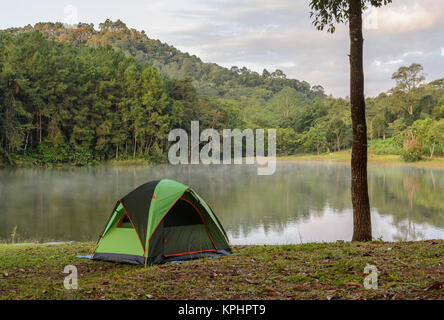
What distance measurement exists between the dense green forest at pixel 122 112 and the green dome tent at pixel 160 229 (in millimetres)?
32282

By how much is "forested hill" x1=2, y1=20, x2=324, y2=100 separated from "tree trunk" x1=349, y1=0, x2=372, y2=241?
94228 millimetres

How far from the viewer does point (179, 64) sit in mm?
121625

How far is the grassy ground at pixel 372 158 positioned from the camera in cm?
4156

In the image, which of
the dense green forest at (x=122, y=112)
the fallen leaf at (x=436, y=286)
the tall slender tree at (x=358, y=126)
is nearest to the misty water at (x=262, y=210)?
the tall slender tree at (x=358, y=126)

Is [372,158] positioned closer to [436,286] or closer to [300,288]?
[300,288]

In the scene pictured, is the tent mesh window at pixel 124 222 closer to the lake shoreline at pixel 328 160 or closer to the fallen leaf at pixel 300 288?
the fallen leaf at pixel 300 288

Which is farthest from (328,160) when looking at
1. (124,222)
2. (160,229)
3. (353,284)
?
(353,284)

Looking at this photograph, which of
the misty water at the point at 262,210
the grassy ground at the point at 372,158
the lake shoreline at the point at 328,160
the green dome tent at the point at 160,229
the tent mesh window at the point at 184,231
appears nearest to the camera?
the green dome tent at the point at 160,229

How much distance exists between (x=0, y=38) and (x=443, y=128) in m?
43.3

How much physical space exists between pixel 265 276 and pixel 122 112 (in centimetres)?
4414

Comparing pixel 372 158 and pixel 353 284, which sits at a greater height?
pixel 372 158

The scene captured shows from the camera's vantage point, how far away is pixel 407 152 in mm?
44781

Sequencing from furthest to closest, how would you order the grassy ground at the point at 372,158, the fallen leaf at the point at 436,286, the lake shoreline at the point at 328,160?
the grassy ground at the point at 372,158 < the lake shoreline at the point at 328,160 < the fallen leaf at the point at 436,286
